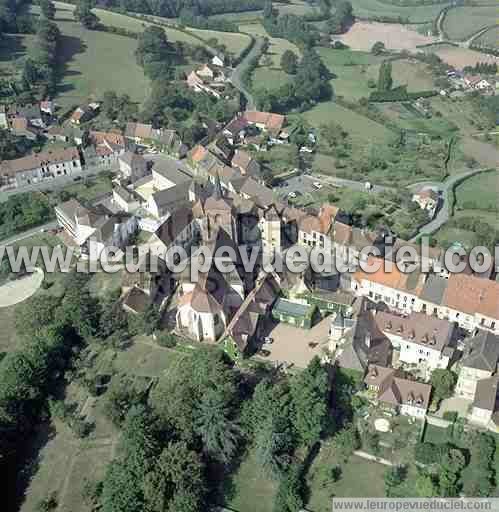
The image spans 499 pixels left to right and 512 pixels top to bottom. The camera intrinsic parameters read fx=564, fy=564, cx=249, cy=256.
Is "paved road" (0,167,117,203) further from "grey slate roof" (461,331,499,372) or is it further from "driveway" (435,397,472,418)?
"driveway" (435,397,472,418)

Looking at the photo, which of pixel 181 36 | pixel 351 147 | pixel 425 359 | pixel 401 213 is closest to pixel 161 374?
pixel 425 359

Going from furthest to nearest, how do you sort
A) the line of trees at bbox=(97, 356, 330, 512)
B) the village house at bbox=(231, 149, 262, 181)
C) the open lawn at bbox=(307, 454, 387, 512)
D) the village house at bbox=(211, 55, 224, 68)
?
the village house at bbox=(211, 55, 224, 68), the village house at bbox=(231, 149, 262, 181), the open lawn at bbox=(307, 454, 387, 512), the line of trees at bbox=(97, 356, 330, 512)

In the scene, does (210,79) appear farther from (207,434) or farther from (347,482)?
(347,482)

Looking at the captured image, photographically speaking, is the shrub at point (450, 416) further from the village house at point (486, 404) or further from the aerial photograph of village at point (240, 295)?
the village house at point (486, 404)

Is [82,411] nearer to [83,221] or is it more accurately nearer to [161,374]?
[161,374]

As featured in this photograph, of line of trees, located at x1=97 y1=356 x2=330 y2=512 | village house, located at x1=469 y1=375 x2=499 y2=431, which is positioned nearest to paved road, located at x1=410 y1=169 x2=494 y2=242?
village house, located at x1=469 y1=375 x2=499 y2=431

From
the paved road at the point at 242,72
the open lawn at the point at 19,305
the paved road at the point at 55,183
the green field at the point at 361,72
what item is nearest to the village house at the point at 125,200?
the open lawn at the point at 19,305
